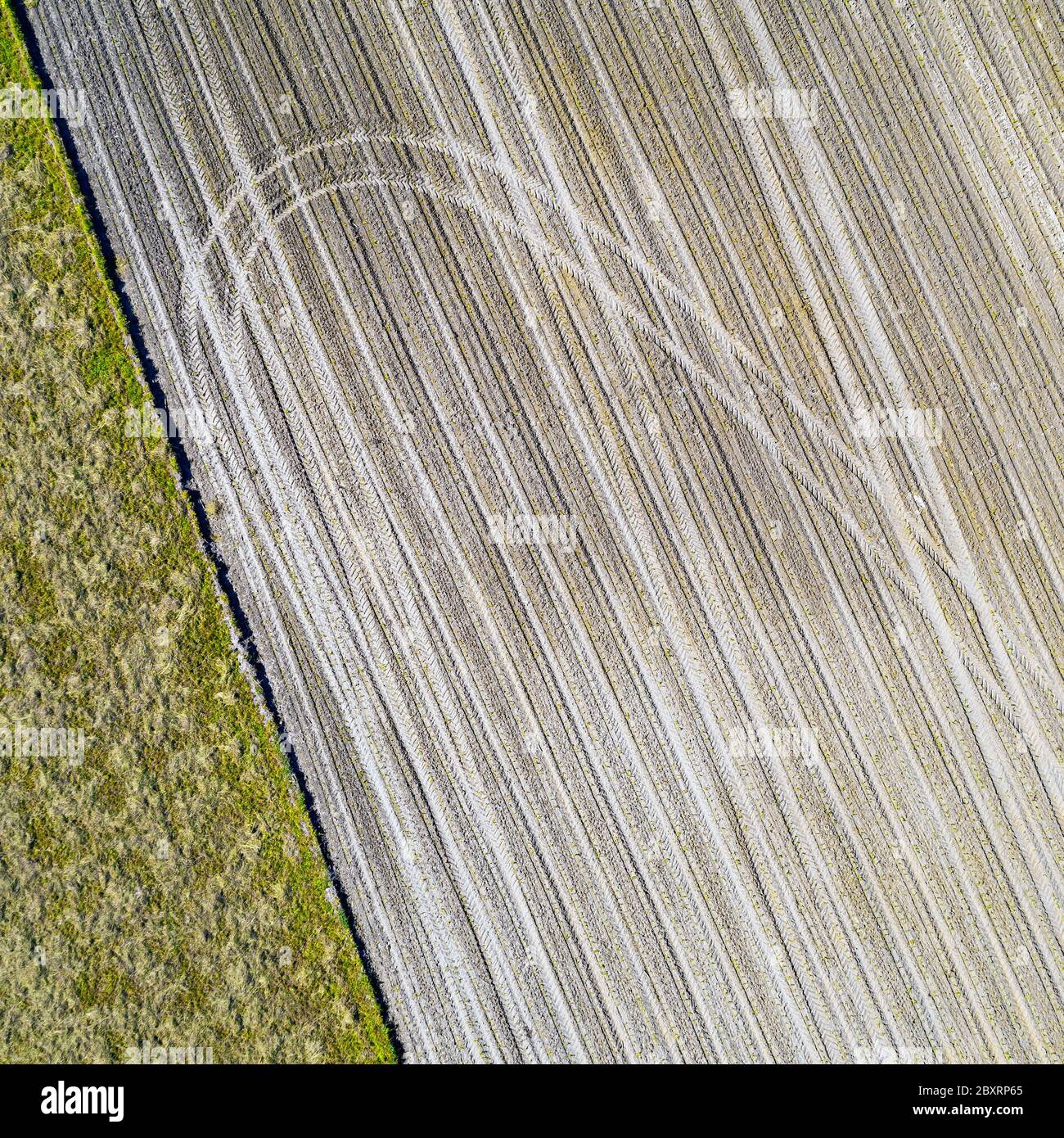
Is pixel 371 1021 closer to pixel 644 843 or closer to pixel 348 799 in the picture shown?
pixel 348 799

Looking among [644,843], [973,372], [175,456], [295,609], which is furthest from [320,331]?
[973,372]

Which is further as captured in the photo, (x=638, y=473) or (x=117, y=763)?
(x=638, y=473)

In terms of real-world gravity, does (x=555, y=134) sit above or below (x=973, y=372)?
above

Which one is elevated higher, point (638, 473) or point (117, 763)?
point (638, 473)
